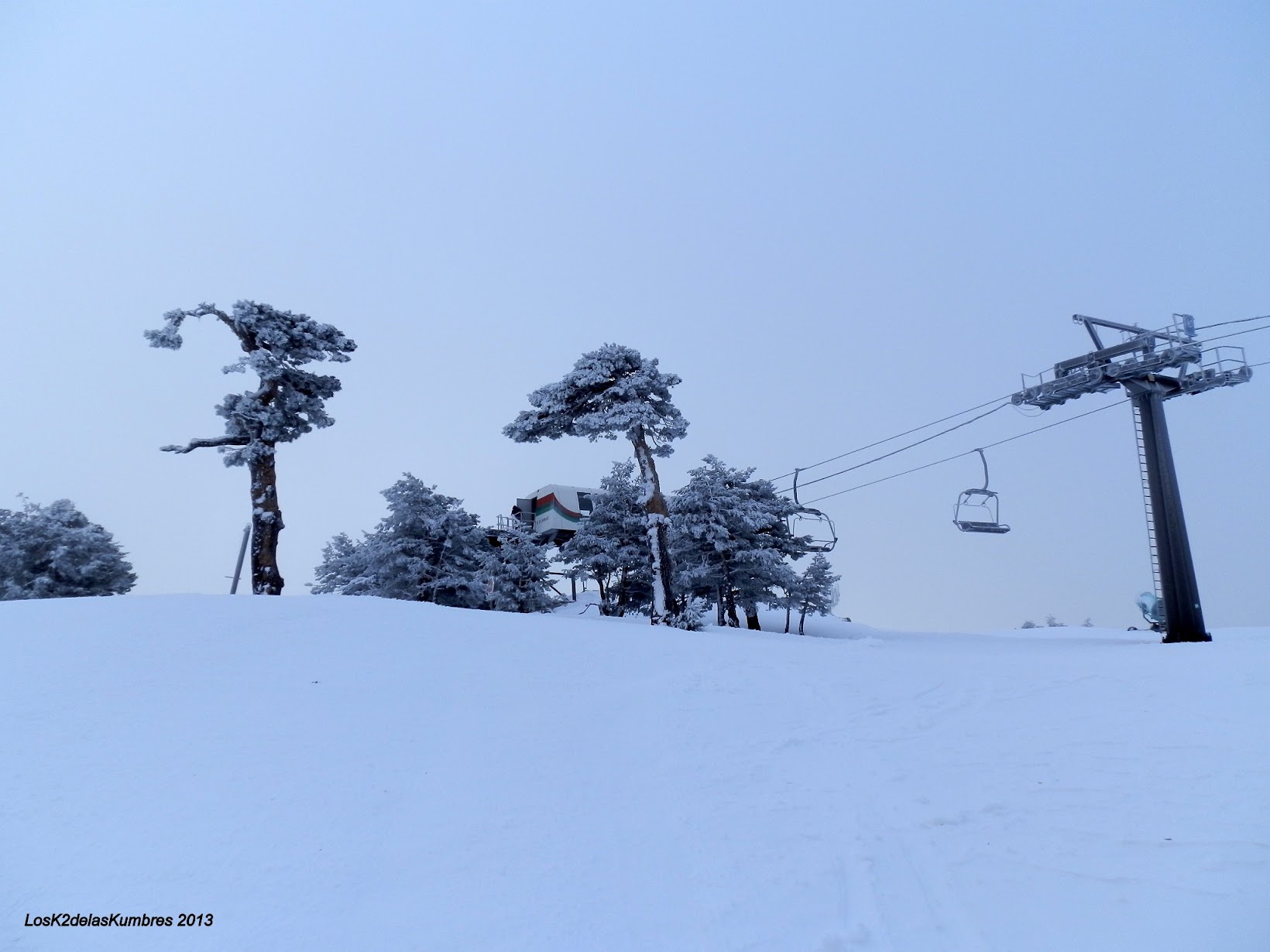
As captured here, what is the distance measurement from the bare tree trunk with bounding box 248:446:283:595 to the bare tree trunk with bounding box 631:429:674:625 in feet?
39.6

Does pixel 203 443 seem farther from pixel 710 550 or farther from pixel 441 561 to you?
pixel 710 550

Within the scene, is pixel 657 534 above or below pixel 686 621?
above

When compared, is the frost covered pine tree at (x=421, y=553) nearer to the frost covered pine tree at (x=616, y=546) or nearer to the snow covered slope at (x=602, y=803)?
the frost covered pine tree at (x=616, y=546)

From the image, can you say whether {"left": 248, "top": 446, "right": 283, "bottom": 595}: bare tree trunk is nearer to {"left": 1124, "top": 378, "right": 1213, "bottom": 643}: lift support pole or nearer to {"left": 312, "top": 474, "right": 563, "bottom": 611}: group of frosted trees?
{"left": 312, "top": 474, "right": 563, "bottom": 611}: group of frosted trees

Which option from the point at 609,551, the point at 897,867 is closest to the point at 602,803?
the point at 897,867

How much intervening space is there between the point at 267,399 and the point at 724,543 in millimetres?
20814

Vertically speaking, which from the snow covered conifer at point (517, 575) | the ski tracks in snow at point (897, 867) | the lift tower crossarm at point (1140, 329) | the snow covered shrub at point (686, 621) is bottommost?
the ski tracks in snow at point (897, 867)

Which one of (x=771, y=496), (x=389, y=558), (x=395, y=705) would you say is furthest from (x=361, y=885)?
(x=771, y=496)

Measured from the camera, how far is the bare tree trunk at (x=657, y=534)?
23.3m

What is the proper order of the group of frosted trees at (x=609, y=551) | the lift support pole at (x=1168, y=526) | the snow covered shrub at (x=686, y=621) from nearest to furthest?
the lift support pole at (x=1168, y=526)
the snow covered shrub at (x=686, y=621)
the group of frosted trees at (x=609, y=551)

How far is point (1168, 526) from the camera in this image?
20344 millimetres

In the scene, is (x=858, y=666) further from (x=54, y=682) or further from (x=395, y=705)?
(x=54, y=682)

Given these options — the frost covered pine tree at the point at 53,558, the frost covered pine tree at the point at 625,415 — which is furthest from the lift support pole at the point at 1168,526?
the frost covered pine tree at the point at 53,558

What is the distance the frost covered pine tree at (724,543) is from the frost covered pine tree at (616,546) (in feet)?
8.59
